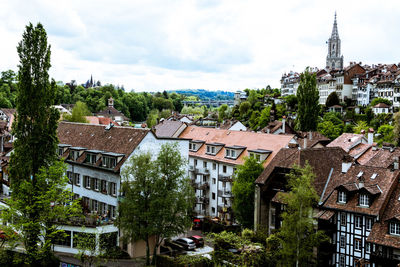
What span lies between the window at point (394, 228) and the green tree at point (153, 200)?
16.6 meters

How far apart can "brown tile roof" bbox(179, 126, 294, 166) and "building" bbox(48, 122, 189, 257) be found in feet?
36.6

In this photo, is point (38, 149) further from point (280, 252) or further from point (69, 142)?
point (280, 252)

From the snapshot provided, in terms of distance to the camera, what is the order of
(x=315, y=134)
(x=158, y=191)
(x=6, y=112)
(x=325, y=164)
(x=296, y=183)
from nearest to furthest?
(x=296, y=183), (x=158, y=191), (x=325, y=164), (x=315, y=134), (x=6, y=112)

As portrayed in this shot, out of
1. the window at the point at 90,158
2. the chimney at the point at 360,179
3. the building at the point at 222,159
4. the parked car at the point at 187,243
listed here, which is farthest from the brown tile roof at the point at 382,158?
the window at the point at 90,158

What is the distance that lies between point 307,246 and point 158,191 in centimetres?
1332

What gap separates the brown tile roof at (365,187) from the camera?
1423 inches

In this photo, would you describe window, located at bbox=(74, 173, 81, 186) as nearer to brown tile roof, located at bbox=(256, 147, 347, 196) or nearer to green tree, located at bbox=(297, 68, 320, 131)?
brown tile roof, located at bbox=(256, 147, 347, 196)

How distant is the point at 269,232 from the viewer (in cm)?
4406

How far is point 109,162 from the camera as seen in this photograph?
1769 inches

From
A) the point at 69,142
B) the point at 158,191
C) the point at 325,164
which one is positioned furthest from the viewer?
the point at 69,142

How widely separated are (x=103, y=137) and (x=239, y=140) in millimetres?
19289

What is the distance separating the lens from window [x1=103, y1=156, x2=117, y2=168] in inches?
1747

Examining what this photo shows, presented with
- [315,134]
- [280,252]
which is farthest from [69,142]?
[315,134]

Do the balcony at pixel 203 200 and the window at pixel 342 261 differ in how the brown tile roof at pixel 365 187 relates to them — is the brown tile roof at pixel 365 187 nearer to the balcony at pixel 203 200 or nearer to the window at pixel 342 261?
the window at pixel 342 261
